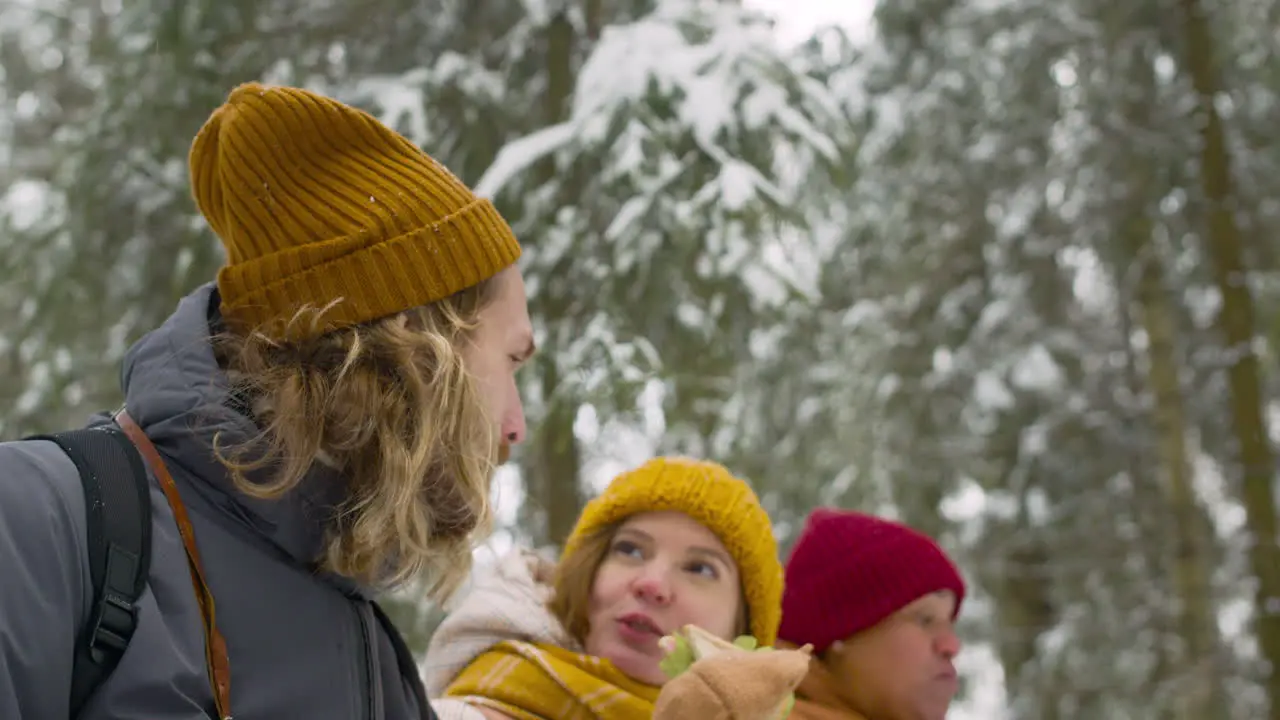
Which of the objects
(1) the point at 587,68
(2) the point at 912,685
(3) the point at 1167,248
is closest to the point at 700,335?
(1) the point at 587,68

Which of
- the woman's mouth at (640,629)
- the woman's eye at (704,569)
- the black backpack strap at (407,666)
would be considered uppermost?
the black backpack strap at (407,666)

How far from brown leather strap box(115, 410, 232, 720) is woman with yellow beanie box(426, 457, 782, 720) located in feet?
3.33

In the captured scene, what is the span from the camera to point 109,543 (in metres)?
1.21

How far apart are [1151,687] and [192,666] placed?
812cm

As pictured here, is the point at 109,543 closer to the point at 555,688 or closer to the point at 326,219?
the point at 326,219

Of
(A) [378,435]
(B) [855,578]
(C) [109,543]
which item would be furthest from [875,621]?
(C) [109,543]

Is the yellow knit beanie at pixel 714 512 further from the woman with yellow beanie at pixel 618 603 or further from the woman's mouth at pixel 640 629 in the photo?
the woman's mouth at pixel 640 629

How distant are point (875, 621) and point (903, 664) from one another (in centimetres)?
13

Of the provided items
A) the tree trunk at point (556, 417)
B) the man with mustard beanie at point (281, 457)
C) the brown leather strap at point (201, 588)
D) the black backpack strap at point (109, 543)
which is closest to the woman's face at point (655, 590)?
the man with mustard beanie at point (281, 457)

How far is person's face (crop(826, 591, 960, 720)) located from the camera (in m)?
2.90

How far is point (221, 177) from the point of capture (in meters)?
1.62

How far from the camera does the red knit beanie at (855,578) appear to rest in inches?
119

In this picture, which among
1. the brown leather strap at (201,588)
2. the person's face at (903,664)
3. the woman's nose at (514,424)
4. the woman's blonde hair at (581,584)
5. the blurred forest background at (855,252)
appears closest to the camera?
the brown leather strap at (201,588)

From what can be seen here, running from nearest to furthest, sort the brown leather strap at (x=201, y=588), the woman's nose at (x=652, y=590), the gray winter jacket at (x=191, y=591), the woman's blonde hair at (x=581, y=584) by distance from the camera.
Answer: the gray winter jacket at (x=191, y=591), the brown leather strap at (x=201, y=588), the woman's nose at (x=652, y=590), the woman's blonde hair at (x=581, y=584)
